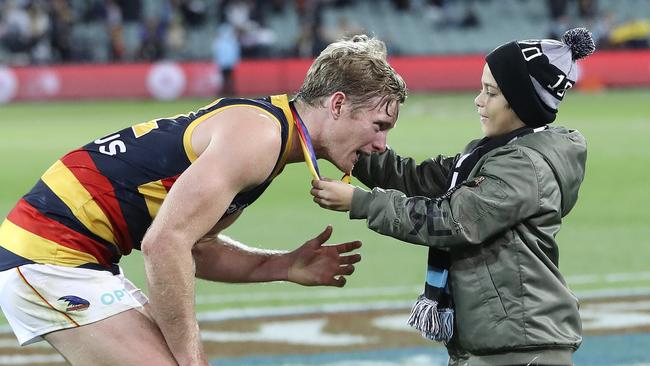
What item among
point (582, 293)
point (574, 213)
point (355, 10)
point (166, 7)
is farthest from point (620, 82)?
point (582, 293)

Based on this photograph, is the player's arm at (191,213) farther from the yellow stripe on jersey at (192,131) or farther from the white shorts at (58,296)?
the white shorts at (58,296)

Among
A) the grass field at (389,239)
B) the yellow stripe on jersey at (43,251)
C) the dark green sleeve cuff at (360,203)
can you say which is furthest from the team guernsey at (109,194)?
the grass field at (389,239)

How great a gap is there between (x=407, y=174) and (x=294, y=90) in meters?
24.4

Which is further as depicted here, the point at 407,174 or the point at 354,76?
the point at 407,174

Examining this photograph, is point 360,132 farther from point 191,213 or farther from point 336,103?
point 191,213

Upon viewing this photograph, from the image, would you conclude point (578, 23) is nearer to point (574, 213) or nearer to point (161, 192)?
point (574, 213)

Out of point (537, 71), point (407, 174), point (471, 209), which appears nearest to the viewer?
point (471, 209)

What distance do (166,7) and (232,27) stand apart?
15.3ft

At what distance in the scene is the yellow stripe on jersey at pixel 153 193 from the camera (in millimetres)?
4418

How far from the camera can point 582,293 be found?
8430 mm

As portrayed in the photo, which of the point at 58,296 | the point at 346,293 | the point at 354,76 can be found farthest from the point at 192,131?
the point at 346,293

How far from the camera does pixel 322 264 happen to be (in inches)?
201

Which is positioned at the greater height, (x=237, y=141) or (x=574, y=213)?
(x=237, y=141)

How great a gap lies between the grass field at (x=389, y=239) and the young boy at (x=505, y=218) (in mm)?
3968
